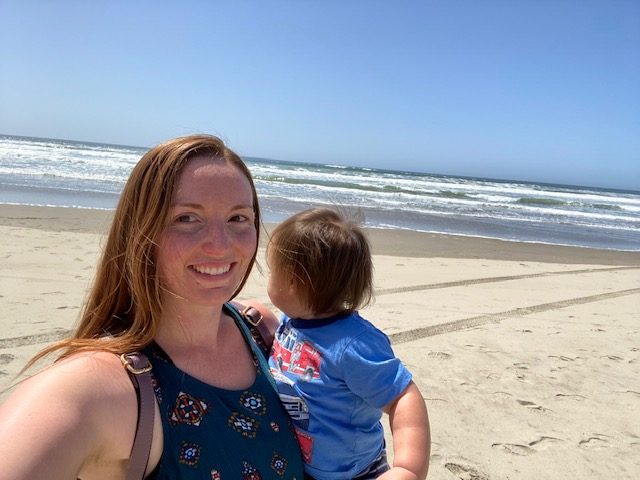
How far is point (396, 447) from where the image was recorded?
5.03 ft

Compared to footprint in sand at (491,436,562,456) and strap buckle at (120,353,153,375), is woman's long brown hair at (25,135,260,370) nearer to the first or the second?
strap buckle at (120,353,153,375)

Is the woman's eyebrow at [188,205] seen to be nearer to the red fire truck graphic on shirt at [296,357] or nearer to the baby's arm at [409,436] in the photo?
the red fire truck graphic on shirt at [296,357]

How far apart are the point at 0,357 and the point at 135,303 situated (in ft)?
10.5

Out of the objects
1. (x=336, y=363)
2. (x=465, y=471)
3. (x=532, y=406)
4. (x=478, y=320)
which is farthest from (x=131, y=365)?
(x=478, y=320)

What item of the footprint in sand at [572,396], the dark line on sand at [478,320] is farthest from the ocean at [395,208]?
the footprint in sand at [572,396]

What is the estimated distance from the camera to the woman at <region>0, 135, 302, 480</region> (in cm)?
110

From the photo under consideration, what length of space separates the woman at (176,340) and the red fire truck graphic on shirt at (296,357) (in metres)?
0.23

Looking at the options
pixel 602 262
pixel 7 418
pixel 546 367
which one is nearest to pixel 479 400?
pixel 546 367

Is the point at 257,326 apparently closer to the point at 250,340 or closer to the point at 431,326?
the point at 250,340

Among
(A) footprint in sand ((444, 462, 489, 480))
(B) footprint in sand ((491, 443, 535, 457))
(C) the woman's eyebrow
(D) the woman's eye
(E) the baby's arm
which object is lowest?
(A) footprint in sand ((444, 462, 489, 480))

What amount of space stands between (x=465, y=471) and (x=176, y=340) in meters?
2.23

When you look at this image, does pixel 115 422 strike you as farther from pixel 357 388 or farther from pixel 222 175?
pixel 357 388

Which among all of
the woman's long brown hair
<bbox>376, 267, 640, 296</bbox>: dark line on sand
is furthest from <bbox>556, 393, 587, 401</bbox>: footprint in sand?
the woman's long brown hair

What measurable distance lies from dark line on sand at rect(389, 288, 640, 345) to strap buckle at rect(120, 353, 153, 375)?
3.77 m
